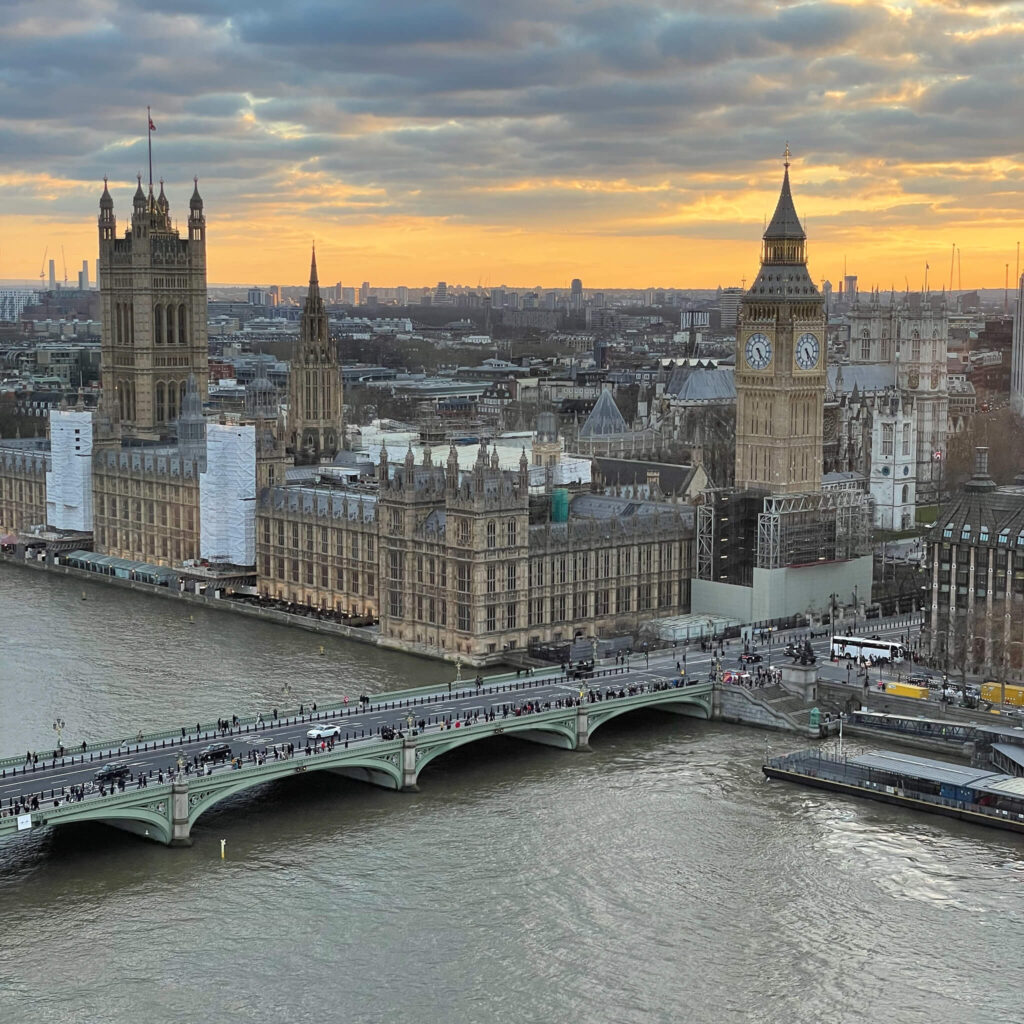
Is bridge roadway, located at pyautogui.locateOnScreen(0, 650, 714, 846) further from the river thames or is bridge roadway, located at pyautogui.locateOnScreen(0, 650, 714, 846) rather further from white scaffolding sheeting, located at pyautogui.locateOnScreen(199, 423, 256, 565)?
white scaffolding sheeting, located at pyautogui.locateOnScreen(199, 423, 256, 565)

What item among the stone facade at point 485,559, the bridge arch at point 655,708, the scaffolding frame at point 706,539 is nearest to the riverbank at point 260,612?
the stone facade at point 485,559

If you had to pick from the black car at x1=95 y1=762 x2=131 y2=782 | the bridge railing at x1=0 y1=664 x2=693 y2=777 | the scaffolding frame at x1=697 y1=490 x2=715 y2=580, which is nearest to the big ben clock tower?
the scaffolding frame at x1=697 y1=490 x2=715 y2=580

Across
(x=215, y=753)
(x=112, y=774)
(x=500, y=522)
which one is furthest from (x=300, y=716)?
(x=500, y=522)

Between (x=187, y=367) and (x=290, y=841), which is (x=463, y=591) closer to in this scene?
(x=290, y=841)

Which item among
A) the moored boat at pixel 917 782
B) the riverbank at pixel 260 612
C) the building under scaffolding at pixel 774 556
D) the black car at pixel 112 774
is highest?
the building under scaffolding at pixel 774 556

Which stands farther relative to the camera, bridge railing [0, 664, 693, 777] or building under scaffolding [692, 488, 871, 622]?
building under scaffolding [692, 488, 871, 622]

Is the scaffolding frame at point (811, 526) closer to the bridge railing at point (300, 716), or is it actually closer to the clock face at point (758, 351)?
the clock face at point (758, 351)
